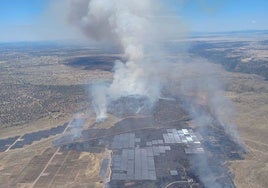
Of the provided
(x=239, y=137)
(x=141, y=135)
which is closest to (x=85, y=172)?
(x=141, y=135)

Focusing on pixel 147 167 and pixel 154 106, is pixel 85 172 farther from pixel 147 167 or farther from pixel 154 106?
Result: pixel 154 106

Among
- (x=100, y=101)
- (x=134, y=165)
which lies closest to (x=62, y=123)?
(x=100, y=101)

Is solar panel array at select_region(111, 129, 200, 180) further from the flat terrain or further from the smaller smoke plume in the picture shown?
the smaller smoke plume

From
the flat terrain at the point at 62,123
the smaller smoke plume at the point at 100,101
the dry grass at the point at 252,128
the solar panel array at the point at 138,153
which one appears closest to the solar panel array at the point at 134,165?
the solar panel array at the point at 138,153

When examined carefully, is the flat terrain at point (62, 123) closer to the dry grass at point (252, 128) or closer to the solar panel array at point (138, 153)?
the dry grass at point (252, 128)

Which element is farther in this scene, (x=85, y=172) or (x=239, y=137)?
(x=239, y=137)

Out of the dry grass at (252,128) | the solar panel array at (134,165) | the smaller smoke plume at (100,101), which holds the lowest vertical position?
the dry grass at (252,128)

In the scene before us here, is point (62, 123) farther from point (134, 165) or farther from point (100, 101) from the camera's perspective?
point (134, 165)

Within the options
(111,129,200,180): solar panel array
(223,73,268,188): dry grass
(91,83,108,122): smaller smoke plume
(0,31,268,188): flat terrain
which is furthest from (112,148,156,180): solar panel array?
(91,83,108,122): smaller smoke plume

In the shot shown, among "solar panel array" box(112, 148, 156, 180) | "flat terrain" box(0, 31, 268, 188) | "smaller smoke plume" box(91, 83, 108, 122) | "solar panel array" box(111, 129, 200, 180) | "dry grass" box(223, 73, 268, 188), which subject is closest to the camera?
"dry grass" box(223, 73, 268, 188)

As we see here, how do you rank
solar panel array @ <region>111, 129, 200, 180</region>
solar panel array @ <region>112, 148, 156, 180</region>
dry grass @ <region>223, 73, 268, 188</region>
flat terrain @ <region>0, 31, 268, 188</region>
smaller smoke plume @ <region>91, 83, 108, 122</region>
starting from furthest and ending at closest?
smaller smoke plume @ <region>91, 83, 108, 122</region> < flat terrain @ <region>0, 31, 268, 188</region> < solar panel array @ <region>111, 129, 200, 180</region> < solar panel array @ <region>112, 148, 156, 180</region> < dry grass @ <region>223, 73, 268, 188</region>

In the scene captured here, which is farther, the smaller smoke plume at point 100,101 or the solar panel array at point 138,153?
the smaller smoke plume at point 100,101
